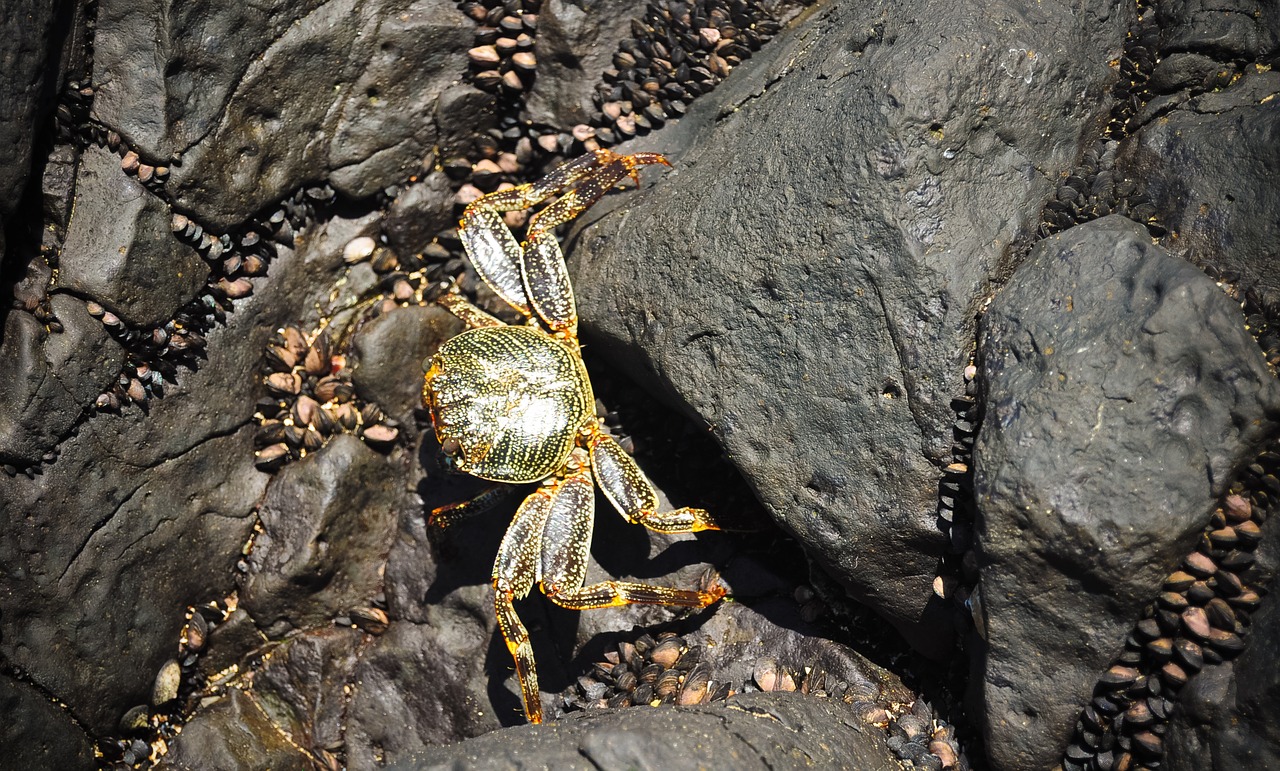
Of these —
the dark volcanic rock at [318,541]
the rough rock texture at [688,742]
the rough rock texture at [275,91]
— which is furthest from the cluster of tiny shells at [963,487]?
the rough rock texture at [275,91]

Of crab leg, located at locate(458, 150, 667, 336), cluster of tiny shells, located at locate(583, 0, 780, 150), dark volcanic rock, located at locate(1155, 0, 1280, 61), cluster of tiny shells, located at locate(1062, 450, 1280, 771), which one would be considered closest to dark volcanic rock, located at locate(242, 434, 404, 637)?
crab leg, located at locate(458, 150, 667, 336)

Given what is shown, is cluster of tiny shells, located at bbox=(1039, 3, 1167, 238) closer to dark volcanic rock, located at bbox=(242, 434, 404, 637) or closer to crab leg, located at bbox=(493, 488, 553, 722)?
crab leg, located at bbox=(493, 488, 553, 722)

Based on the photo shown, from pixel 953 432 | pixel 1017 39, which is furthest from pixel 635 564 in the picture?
pixel 1017 39

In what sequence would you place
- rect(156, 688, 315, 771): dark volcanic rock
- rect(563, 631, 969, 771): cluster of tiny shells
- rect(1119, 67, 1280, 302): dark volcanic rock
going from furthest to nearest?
rect(156, 688, 315, 771): dark volcanic rock
rect(563, 631, 969, 771): cluster of tiny shells
rect(1119, 67, 1280, 302): dark volcanic rock

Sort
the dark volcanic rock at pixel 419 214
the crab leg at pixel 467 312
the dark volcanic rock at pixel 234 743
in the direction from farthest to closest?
1. the dark volcanic rock at pixel 419 214
2. the crab leg at pixel 467 312
3. the dark volcanic rock at pixel 234 743

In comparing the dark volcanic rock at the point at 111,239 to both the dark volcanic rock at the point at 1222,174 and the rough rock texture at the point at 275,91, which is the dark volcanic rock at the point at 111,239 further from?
the dark volcanic rock at the point at 1222,174

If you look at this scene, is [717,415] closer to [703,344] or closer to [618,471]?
[703,344]

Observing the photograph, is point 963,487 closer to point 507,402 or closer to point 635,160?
point 507,402
